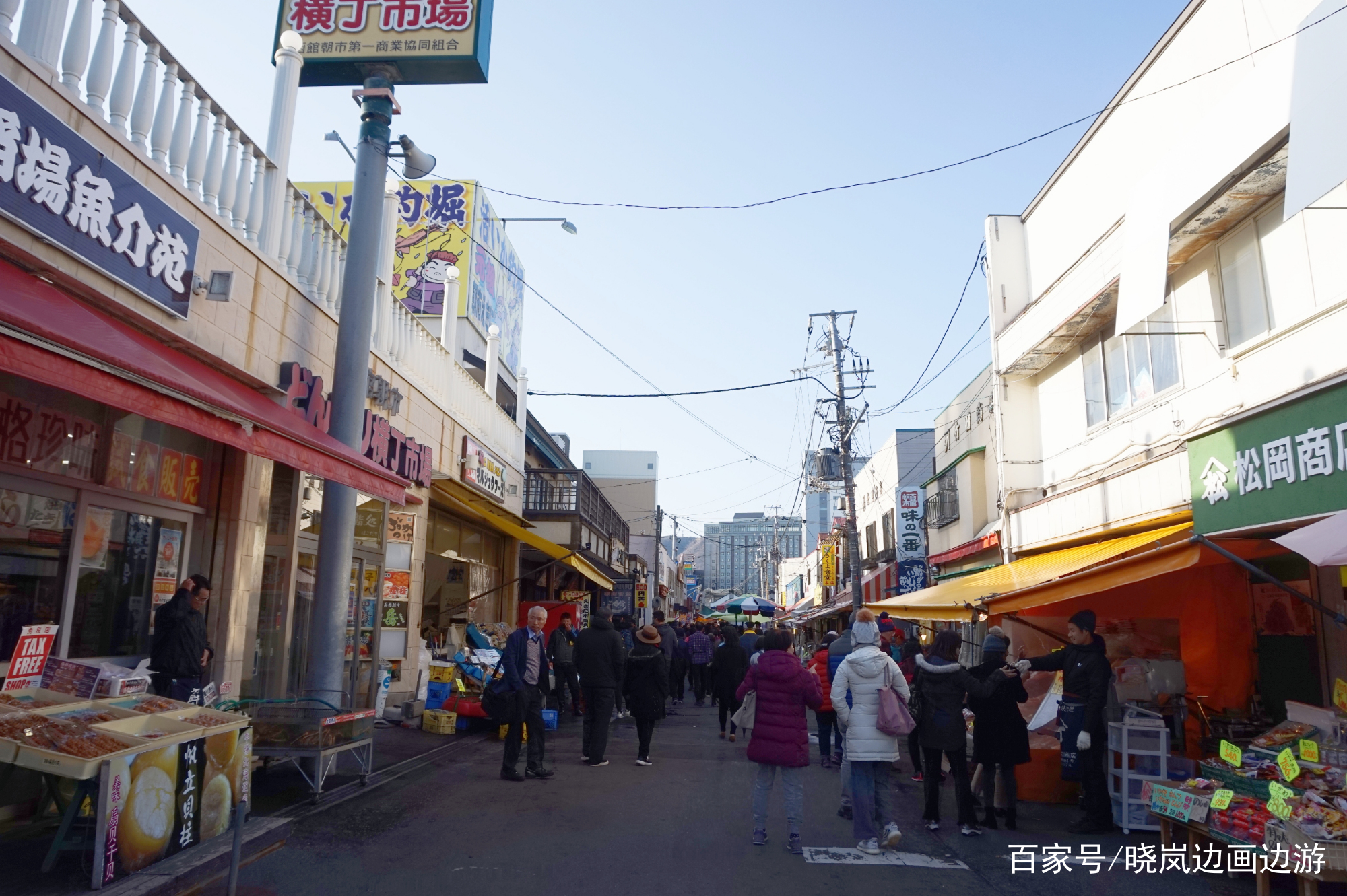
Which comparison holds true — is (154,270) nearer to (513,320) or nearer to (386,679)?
(386,679)

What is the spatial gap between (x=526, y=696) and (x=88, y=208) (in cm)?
561

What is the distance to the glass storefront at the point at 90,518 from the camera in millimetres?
6039

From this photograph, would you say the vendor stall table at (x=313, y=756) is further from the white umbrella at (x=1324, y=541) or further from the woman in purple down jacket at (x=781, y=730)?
the white umbrella at (x=1324, y=541)

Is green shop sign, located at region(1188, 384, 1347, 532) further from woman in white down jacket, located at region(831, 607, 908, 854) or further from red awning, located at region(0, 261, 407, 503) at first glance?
red awning, located at region(0, 261, 407, 503)

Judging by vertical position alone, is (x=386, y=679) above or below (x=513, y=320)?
below

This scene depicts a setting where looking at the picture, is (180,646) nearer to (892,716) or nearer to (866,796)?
(866,796)

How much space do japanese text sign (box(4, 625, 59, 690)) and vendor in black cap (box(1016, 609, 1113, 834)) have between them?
7.39m

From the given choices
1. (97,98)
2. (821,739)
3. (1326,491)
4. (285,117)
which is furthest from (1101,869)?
(285,117)

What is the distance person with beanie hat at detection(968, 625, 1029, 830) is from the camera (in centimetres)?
718

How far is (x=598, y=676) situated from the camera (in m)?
9.77

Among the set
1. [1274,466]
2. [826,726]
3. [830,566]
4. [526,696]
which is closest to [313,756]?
[526,696]

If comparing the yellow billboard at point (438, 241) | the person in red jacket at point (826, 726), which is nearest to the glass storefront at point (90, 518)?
the person in red jacket at point (826, 726)

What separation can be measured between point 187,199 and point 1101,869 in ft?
28.1

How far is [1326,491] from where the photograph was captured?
683cm
